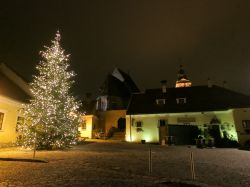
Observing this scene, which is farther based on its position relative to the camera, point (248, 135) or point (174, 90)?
point (174, 90)

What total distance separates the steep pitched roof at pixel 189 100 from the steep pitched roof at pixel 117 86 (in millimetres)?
8033

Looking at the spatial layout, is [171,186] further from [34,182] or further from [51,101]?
[51,101]

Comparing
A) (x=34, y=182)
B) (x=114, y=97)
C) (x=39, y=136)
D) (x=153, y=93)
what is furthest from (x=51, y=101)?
(x=114, y=97)

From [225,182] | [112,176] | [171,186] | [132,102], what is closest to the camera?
[171,186]

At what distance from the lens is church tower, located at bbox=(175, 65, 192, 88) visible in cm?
5403

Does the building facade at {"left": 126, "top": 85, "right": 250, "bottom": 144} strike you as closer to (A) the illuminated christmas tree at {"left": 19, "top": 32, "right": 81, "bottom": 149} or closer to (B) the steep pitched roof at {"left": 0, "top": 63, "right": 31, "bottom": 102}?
(A) the illuminated christmas tree at {"left": 19, "top": 32, "right": 81, "bottom": 149}

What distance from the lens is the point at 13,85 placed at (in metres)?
18.4

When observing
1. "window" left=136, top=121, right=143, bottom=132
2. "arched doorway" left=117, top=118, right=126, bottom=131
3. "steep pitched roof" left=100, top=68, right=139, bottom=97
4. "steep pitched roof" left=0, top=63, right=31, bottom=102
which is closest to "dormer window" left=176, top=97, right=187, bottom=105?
"window" left=136, top=121, right=143, bottom=132

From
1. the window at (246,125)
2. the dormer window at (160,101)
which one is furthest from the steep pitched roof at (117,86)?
the window at (246,125)

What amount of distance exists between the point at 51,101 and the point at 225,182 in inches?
456

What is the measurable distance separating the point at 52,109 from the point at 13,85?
24.6 ft

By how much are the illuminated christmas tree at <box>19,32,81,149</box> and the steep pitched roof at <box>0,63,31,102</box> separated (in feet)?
12.1

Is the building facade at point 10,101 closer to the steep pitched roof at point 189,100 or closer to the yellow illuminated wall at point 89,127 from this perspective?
the yellow illuminated wall at point 89,127

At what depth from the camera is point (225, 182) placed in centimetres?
547
